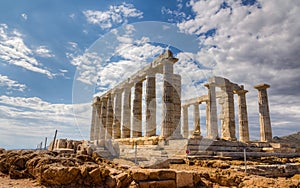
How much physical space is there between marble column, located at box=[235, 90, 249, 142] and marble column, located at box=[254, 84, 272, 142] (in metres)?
1.58

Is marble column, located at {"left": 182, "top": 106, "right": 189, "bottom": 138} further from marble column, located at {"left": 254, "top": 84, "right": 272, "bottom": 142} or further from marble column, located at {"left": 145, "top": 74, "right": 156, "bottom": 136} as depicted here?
marble column, located at {"left": 145, "top": 74, "right": 156, "bottom": 136}

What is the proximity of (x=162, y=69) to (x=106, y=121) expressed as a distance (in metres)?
14.7

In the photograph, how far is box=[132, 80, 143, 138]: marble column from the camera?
23.7m

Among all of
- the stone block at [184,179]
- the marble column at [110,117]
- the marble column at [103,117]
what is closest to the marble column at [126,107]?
the marble column at [110,117]

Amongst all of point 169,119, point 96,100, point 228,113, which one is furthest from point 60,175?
point 96,100

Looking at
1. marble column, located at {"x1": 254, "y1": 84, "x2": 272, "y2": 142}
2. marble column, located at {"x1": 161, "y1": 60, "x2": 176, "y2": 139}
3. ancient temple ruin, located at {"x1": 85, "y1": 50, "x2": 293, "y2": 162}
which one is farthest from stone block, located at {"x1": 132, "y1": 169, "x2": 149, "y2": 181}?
marble column, located at {"x1": 254, "y1": 84, "x2": 272, "y2": 142}

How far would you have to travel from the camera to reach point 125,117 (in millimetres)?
27062

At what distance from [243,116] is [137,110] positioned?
12855 mm

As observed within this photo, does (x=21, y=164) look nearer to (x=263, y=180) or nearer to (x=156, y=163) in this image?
(x=156, y=163)

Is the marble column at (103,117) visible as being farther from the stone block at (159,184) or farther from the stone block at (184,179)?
the stone block at (159,184)

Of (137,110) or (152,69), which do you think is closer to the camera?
(152,69)

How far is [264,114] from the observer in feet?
86.1

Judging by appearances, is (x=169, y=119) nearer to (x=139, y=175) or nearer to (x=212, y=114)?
(x=212, y=114)

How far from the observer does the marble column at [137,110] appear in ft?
77.6
